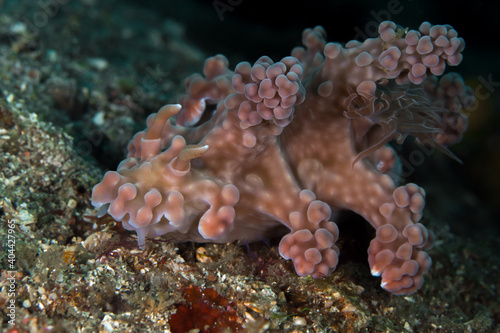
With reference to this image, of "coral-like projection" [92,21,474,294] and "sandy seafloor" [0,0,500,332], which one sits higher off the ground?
"coral-like projection" [92,21,474,294]

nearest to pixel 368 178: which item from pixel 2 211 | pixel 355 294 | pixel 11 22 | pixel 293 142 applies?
pixel 293 142

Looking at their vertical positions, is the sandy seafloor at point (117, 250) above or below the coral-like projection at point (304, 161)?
below

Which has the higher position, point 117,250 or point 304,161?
point 304,161

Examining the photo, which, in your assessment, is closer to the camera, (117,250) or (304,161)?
(117,250)
